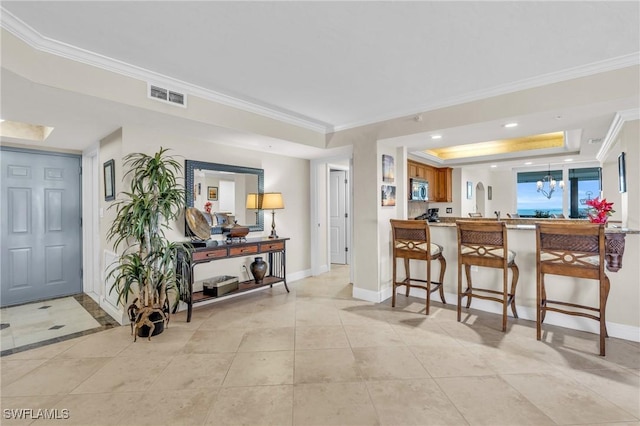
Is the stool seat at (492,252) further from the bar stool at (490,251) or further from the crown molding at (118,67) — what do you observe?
the crown molding at (118,67)

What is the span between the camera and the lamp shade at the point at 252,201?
4332 mm

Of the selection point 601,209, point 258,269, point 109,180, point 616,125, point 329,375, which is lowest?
point 329,375

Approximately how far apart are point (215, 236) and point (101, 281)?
1424mm

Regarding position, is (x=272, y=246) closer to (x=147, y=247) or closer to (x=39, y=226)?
(x=147, y=247)

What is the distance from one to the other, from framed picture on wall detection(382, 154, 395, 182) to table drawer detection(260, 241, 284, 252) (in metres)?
1.69

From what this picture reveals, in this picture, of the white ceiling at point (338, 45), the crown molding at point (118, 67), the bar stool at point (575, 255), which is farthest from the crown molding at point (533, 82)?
the crown molding at point (118, 67)

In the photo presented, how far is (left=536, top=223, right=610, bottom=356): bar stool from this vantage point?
245 cm

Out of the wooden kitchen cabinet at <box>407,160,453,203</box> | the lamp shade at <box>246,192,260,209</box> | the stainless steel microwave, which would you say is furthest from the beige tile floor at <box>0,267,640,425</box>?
the wooden kitchen cabinet at <box>407,160,453,203</box>

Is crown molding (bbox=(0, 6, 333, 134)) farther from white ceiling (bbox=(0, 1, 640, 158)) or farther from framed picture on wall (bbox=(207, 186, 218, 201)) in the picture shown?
framed picture on wall (bbox=(207, 186, 218, 201))

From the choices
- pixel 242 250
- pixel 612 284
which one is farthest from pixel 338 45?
pixel 612 284

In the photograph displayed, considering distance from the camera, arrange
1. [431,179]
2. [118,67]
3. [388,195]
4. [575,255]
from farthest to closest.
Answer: [431,179] < [388,195] < [575,255] < [118,67]

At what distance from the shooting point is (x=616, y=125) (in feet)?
9.97

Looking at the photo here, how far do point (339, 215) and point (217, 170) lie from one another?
3054 mm

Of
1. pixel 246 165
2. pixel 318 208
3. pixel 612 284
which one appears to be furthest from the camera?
pixel 318 208
